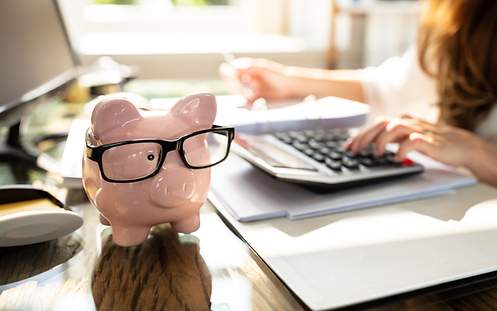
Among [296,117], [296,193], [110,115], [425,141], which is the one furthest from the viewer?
[296,117]

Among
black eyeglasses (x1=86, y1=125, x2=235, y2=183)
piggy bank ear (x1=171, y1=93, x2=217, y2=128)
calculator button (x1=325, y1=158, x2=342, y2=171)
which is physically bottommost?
calculator button (x1=325, y1=158, x2=342, y2=171)

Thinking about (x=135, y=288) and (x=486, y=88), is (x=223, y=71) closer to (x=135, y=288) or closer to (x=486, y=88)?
(x=486, y=88)

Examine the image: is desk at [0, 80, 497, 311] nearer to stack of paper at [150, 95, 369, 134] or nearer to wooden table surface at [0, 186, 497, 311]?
wooden table surface at [0, 186, 497, 311]

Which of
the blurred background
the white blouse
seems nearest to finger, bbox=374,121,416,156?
the white blouse

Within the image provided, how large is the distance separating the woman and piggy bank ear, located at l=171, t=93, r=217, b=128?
0.28 metres

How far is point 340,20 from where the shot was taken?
1665 mm

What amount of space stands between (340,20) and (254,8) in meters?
0.32

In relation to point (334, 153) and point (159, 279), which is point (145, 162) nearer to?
point (159, 279)

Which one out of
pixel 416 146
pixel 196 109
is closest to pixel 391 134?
pixel 416 146

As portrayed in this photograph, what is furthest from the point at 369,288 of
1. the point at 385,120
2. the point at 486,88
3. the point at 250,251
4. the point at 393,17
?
the point at 393,17

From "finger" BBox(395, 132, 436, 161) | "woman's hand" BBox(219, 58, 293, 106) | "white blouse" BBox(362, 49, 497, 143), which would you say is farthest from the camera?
"white blouse" BBox(362, 49, 497, 143)

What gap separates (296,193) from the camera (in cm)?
53

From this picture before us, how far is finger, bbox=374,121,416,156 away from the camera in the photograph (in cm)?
62

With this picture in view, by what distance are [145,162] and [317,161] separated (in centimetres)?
25
